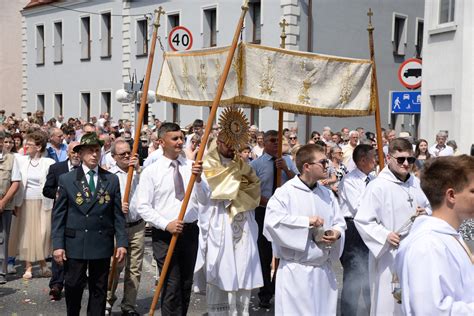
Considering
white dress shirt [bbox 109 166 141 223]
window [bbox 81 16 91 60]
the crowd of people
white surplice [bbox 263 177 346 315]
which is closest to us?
white surplice [bbox 263 177 346 315]

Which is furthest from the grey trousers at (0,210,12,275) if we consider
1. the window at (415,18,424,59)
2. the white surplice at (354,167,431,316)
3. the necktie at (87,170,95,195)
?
the window at (415,18,424,59)

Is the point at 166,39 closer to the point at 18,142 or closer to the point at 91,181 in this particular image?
the point at 18,142

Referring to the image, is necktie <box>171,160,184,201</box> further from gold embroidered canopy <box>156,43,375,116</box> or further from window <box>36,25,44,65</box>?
window <box>36,25,44,65</box>

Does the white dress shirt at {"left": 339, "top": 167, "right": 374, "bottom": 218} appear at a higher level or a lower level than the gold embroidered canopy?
lower

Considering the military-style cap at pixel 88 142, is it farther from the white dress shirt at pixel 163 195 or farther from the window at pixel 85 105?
the window at pixel 85 105

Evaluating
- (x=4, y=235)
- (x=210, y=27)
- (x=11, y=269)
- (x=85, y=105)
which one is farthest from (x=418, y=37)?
(x=4, y=235)

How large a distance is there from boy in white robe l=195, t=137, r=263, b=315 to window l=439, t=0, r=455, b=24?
1394 cm

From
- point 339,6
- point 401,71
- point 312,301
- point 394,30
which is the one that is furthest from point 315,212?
point 394,30

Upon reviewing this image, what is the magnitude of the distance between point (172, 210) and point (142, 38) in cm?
2509

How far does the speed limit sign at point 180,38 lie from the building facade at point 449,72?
26.2ft

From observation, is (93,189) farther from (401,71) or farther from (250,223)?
(401,71)

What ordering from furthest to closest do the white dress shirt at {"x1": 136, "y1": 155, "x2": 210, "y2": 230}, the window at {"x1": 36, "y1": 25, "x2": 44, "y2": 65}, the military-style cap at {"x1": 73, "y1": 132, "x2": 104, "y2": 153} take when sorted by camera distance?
the window at {"x1": 36, "y1": 25, "x2": 44, "y2": 65} → the white dress shirt at {"x1": 136, "y1": 155, "x2": 210, "y2": 230} → the military-style cap at {"x1": 73, "y1": 132, "x2": 104, "y2": 153}

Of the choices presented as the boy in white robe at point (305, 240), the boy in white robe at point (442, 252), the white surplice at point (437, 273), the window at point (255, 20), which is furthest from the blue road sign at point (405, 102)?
the window at point (255, 20)

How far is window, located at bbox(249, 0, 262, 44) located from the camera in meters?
25.1
